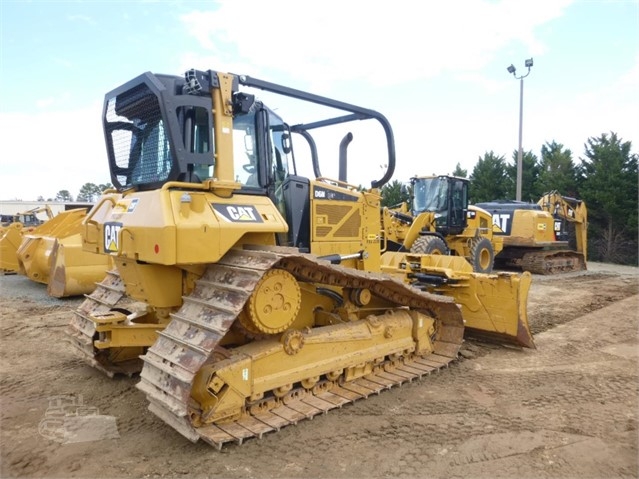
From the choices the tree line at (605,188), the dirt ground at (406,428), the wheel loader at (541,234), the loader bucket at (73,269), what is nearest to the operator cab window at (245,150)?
the dirt ground at (406,428)

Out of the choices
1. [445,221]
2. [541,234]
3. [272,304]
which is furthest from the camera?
[541,234]

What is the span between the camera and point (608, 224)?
24766 millimetres

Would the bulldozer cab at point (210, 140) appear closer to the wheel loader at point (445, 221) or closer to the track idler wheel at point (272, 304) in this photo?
the track idler wheel at point (272, 304)

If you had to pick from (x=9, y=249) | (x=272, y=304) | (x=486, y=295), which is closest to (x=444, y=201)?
(x=486, y=295)

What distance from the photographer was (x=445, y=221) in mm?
12562

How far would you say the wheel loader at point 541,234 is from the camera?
1605cm

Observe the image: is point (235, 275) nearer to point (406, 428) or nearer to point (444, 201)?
point (406, 428)

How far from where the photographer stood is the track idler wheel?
12.5 feet

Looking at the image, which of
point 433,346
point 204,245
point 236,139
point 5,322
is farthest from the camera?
point 5,322

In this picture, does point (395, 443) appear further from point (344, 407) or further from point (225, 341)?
point (225, 341)

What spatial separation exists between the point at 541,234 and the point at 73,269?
1405 cm

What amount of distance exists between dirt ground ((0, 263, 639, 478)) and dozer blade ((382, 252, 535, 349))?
0.28m

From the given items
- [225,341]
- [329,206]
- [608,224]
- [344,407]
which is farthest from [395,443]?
[608,224]

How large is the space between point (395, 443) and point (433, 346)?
232 cm
